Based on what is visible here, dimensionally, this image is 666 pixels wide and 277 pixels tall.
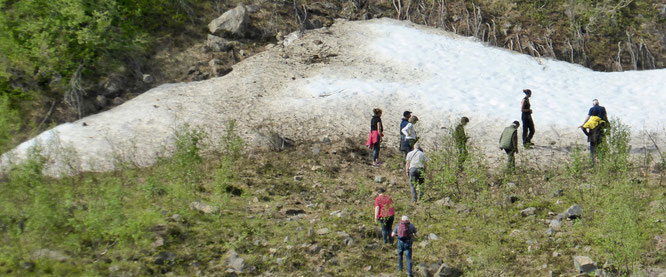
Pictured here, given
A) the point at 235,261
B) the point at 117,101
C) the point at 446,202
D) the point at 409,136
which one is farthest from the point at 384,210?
the point at 117,101

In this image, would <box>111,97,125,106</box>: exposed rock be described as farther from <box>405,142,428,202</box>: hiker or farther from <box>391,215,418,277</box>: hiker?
<box>391,215,418,277</box>: hiker

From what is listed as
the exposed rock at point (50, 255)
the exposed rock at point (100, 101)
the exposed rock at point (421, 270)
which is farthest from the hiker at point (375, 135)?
the exposed rock at point (100, 101)

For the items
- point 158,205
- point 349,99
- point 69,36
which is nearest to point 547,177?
point 349,99

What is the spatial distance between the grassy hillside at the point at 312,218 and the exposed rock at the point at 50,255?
27 mm

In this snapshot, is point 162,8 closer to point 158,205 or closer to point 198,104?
point 198,104

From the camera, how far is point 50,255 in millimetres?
10016

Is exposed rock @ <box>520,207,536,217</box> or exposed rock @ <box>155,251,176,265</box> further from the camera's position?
exposed rock @ <box>520,207,536,217</box>

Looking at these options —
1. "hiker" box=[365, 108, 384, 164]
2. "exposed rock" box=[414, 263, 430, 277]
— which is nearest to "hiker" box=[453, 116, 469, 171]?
"hiker" box=[365, 108, 384, 164]

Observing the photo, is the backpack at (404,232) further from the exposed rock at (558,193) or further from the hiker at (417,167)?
the exposed rock at (558,193)

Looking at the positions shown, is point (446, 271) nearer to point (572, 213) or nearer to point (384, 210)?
point (384, 210)

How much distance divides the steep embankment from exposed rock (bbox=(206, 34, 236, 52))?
1.28 metres

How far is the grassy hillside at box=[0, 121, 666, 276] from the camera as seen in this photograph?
393 inches

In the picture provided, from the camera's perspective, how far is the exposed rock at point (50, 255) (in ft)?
32.5

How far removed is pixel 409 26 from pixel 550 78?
6.55 metres
